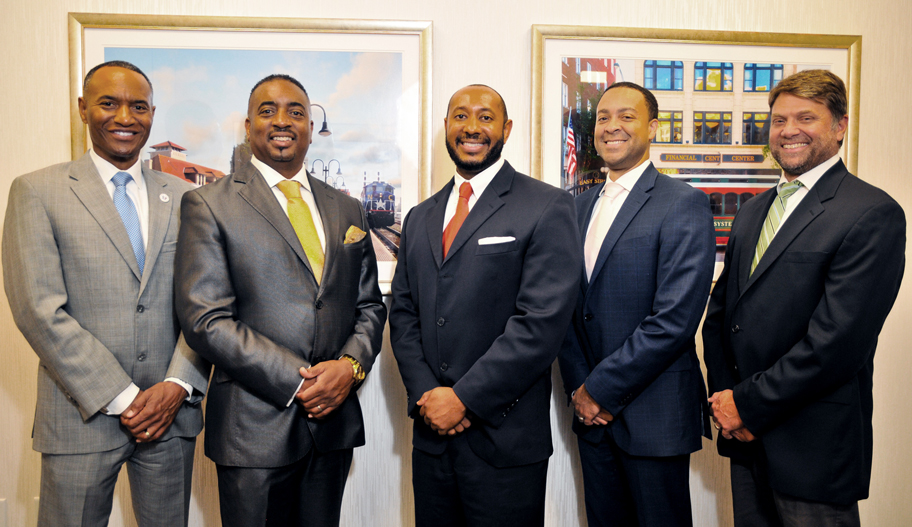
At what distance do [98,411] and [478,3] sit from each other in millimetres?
2368

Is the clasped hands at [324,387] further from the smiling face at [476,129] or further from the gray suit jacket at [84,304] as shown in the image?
the smiling face at [476,129]

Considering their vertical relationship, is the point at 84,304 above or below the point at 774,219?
below

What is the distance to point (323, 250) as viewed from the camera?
72.9 inches

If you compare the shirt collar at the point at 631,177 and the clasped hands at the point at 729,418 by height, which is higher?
the shirt collar at the point at 631,177

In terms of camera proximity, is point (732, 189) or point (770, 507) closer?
point (770, 507)

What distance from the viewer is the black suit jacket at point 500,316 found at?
167 centimetres

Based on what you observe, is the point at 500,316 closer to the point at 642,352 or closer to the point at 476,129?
the point at 642,352

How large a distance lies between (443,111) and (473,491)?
5.68ft

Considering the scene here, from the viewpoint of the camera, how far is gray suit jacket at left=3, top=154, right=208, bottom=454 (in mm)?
1681

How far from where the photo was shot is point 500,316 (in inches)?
69.9

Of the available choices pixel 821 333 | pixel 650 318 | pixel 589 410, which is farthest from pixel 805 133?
pixel 589 410

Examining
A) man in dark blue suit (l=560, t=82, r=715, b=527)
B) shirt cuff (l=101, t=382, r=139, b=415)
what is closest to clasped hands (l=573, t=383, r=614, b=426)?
man in dark blue suit (l=560, t=82, r=715, b=527)

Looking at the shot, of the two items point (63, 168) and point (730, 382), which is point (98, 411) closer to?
point (63, 168)

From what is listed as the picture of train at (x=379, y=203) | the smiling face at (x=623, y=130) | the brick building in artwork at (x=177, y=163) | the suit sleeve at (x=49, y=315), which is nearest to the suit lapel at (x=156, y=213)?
the suit sleeve at (x=49, y=315)
